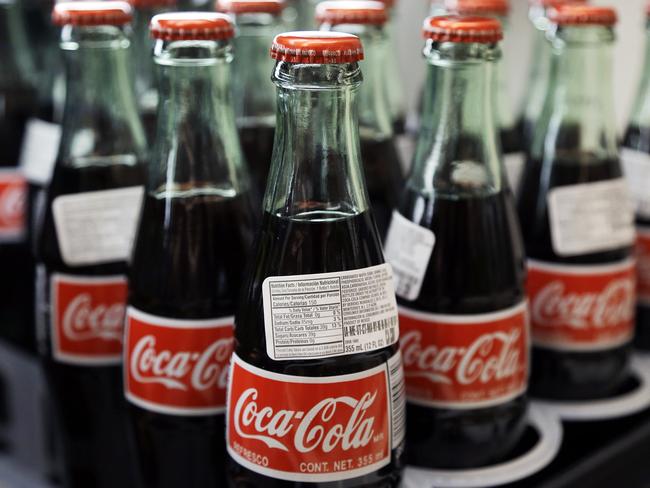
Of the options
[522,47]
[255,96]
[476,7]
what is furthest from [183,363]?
[522,47]

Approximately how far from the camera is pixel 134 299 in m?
0.73

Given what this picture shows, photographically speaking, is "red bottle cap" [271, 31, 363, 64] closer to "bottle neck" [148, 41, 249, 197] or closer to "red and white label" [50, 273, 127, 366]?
"bottle neck" [148, 41, 249, 197]

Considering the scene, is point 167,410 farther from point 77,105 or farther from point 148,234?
point 77,105

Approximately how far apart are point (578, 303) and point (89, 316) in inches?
18.9

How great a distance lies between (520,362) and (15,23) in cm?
86

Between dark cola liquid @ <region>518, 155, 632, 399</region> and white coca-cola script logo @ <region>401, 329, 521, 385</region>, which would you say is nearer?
white coca-cola script logo @ <region>401, 329, 521, 385</region>

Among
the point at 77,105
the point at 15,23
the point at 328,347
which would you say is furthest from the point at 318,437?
the point at 15,23

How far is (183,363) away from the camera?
27.4 inches

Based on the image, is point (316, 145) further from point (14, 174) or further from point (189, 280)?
point (14, 174)

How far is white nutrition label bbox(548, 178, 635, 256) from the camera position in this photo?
840mm

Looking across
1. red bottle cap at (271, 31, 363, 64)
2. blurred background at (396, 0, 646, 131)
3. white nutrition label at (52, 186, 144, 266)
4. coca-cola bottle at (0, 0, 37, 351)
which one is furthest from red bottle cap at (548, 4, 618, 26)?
coca-cola bottle at (0, 0, 37, 351)

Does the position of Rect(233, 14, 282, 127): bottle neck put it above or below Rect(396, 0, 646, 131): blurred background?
above

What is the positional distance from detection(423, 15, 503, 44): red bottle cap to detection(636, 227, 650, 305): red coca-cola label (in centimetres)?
42

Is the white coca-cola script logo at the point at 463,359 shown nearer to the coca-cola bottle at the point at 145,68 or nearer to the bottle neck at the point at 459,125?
the bottle neck at the point at 459,125
